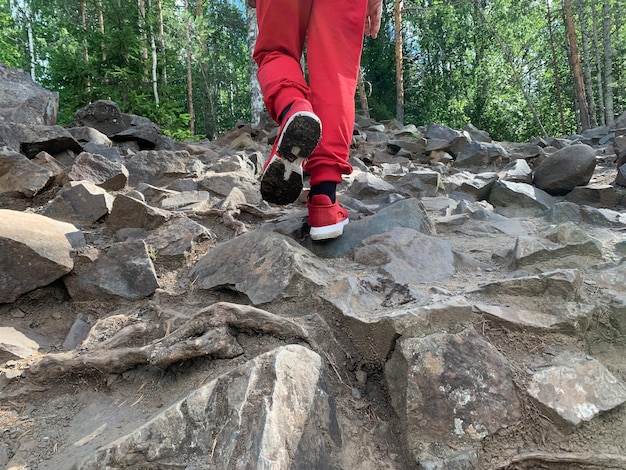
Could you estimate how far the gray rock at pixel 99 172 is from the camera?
3.34 m

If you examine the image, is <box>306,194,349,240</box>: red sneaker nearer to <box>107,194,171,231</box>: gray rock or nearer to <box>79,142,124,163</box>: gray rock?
<box>107,194,171,231</box>: gray rock

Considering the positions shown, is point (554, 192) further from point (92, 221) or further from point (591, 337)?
point (92, 221)

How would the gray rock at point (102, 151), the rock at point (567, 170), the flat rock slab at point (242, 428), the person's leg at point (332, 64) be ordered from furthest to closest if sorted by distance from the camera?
the gray rock at point (102, 151) → the rock at point (567, 170) → the person's leg at point (332, 64) → the flat rock slab at point (242, 428)

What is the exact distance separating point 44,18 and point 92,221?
30.0 m

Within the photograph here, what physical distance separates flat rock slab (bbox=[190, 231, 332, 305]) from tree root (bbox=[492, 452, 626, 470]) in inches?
35.0

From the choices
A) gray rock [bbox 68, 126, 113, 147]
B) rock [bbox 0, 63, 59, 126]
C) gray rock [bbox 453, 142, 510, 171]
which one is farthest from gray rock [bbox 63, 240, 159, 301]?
gray rock [bbox 453, 142, 510, 171]

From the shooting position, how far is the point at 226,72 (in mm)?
24391

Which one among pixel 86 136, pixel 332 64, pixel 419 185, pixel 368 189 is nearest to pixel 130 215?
pixel 332 64

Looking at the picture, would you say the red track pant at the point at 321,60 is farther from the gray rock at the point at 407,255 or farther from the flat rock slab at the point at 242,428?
the flat rock slab at the point at 242,428

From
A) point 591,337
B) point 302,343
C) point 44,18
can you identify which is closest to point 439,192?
point 591,337

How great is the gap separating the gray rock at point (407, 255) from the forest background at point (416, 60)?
27.7 ft

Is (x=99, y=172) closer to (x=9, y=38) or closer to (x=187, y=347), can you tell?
(x=187, y=347)

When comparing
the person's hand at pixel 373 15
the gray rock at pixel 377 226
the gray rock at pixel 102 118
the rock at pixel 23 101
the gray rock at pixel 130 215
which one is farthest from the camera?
the gray rock at pixel 102 118

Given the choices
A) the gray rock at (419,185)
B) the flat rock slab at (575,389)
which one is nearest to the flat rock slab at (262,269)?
the flat rock slab at (575,389)
